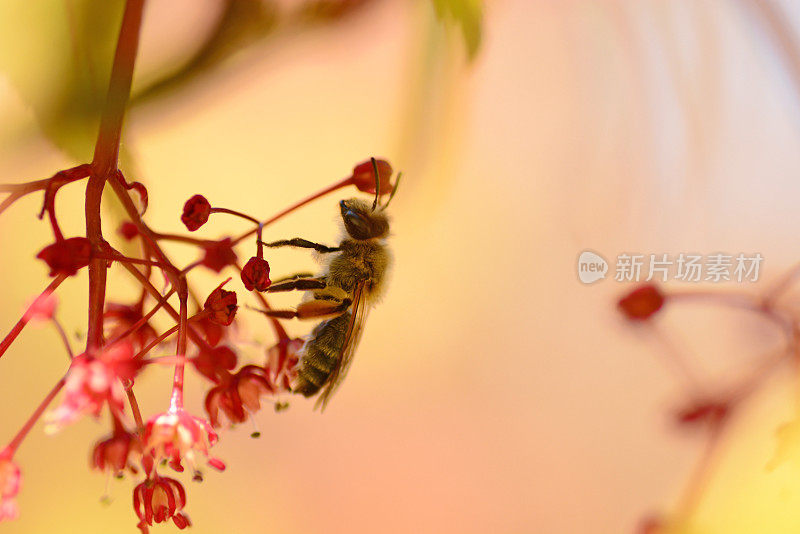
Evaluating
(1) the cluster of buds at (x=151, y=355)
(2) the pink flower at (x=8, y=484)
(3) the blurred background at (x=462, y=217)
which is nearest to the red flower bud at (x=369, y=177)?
(1) the cluster of buds at (x=151, y=355)

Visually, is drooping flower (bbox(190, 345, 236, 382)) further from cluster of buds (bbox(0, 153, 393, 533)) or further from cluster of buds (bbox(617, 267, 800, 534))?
cluster of buds (bbox(617, 267, 800, 534))

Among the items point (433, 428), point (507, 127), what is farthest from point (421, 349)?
point (507, 127)

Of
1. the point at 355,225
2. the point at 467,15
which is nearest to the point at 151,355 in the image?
the point at 355,225

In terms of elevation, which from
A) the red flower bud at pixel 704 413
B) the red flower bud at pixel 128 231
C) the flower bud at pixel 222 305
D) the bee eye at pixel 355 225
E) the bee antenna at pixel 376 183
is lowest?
the red flower bud at pixel 704 413

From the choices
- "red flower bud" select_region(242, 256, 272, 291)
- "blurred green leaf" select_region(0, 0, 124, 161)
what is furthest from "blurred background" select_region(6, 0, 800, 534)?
"red flower bud" select_region(242, 256, 272, 291)

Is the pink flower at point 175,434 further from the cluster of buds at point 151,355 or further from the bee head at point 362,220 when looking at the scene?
the bee head at point 362,220

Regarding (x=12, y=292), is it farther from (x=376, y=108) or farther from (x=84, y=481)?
(x=376, y=108)

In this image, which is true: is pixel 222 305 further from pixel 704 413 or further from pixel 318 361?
pixel 704 413
